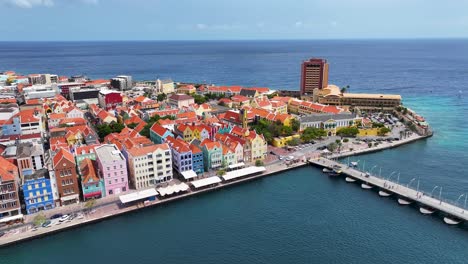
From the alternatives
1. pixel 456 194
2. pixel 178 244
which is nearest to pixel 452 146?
pixel 456 194

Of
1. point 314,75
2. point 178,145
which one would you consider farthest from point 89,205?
point 314,75

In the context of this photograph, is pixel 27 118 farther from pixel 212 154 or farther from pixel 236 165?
pixel 236 165

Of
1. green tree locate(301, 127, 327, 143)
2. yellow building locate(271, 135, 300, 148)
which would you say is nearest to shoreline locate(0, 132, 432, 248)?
green tree locate(301, 127, 327, 143)

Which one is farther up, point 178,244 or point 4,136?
point 4,136

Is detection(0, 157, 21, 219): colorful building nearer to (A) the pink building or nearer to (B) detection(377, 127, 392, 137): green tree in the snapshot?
(A) the pink building

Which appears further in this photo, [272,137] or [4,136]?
[272,137]

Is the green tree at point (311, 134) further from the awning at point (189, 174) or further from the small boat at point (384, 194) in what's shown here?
the awning at point (189, 174)

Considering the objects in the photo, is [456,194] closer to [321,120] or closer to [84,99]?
[321,120]
